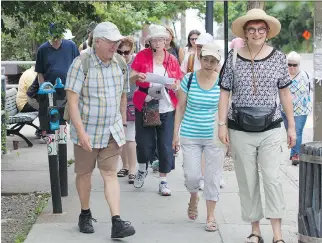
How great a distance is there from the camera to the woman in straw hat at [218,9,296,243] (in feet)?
18.3

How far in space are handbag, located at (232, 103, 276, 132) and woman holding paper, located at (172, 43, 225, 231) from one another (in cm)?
80

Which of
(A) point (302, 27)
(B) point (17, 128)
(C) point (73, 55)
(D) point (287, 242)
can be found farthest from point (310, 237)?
(A) point (302, 27)

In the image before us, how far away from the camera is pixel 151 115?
764 cm

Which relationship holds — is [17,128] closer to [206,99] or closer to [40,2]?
[40,2]

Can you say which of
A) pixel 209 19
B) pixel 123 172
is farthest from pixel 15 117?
pixel 209 19

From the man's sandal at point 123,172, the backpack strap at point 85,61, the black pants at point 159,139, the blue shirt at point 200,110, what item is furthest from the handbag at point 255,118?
the man's sandal at point 123,172

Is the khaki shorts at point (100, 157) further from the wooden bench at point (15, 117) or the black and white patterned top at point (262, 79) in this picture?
the wooden bench at point (15, 117)

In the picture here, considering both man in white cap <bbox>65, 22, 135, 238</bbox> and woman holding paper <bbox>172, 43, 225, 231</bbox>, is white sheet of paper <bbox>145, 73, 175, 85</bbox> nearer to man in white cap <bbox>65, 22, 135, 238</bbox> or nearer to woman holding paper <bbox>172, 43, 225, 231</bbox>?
woman holding paper <bbox>172, 43, 225, 231</bbox>

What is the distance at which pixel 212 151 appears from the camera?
6402 mm

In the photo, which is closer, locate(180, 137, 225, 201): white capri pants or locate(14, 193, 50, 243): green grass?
locate(14, 193, 50, 243): green grass

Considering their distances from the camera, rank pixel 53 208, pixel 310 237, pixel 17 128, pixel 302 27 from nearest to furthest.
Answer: pixel 310 237 → pixel 53 208 → pixel 17 128 → pixel 302 27

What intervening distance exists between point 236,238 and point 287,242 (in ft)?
1.43

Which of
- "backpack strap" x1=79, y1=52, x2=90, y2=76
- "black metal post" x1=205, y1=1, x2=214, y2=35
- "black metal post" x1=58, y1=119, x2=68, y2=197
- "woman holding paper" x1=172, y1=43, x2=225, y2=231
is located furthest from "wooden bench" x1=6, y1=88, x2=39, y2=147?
"backpack strap" x1=79, y1=52, x2=90, y2=76

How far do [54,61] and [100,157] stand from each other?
3.75 meters
